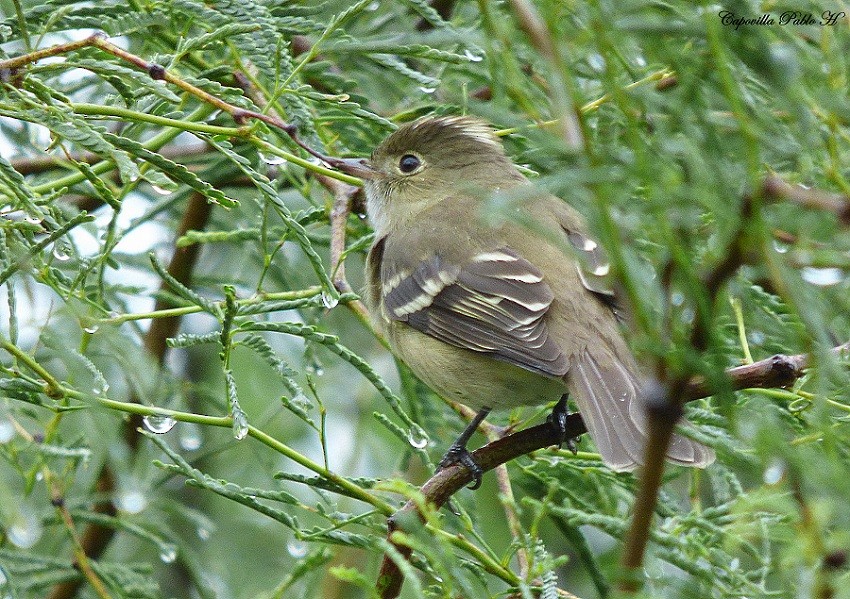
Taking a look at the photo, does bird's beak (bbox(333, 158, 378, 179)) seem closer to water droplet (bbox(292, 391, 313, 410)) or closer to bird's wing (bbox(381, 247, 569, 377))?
bird's wing (bbox(381, 247, 569, 377))

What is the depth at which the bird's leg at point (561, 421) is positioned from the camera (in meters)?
3.47

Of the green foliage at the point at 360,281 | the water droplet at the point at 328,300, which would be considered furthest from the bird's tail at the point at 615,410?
the water droplet at the point at 328,300

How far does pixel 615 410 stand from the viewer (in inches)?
128

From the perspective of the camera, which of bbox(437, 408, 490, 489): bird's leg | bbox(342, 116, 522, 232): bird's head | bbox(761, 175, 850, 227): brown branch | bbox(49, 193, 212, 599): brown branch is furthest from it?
bbox(342, 116, 522, 232): bird's head

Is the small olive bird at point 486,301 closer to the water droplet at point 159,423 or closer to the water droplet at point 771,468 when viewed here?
the water droplet at point 159,423

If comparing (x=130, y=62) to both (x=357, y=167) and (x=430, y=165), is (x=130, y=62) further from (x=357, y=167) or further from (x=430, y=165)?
(x=430, y=165)

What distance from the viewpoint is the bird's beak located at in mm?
3755

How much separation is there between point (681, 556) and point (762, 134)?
153cm

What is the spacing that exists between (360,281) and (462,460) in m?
3.12

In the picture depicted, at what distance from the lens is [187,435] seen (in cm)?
469

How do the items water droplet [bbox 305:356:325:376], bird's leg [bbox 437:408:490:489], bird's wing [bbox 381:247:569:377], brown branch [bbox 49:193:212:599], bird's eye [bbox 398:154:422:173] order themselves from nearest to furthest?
1. bird's leg [bbox 437:408:490:489]
2. bird's wing [bbox 381:247:569:377]
3. water droplet [bbox 305:356:325:376]
4. brown branch [bbox 49:193:212:599]
5. bird's eye [bbox 398:154:422:173]

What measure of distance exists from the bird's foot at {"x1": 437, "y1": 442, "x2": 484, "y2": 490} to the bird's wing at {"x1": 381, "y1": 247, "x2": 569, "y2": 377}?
14.5 inches

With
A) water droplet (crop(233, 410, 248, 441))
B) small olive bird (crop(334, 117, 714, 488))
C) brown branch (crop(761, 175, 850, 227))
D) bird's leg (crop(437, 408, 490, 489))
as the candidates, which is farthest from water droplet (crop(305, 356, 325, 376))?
brown branch (crop(761, 175, 850, 227))

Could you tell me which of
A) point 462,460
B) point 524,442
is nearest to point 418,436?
point 462,460
